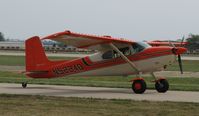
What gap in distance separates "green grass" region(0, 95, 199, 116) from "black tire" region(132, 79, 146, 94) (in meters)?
3.19

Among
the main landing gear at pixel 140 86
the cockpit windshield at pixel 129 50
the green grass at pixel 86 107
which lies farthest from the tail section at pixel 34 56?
the green grass at pixel 86 107

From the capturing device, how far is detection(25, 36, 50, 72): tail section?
782 inches

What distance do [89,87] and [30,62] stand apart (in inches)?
111

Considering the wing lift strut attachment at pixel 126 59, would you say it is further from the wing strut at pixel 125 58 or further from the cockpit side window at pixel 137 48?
the cockpit side window at pixel 137 48

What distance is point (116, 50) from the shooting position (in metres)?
18.3

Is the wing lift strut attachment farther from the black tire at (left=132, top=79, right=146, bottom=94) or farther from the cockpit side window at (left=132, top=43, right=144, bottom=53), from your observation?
the black tire at (left=132, top=79, right=146, bottom=94)

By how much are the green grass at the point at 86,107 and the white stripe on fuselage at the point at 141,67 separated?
4.17m

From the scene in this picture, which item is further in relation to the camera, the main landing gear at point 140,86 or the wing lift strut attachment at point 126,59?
the wing lift strut attachment at point 126,59

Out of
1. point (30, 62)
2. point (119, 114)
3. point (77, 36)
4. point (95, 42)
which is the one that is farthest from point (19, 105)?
point (30, 62)

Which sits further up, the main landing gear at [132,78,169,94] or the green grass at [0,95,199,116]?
the main landing gear at [132,78,169,94]

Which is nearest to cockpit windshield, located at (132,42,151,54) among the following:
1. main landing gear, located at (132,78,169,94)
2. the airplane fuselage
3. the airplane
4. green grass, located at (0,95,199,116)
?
the airplane

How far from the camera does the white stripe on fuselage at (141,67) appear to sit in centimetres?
1770

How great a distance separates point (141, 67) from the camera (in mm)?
18109

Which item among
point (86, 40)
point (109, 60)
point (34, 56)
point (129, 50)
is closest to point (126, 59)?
point (129, 50)
